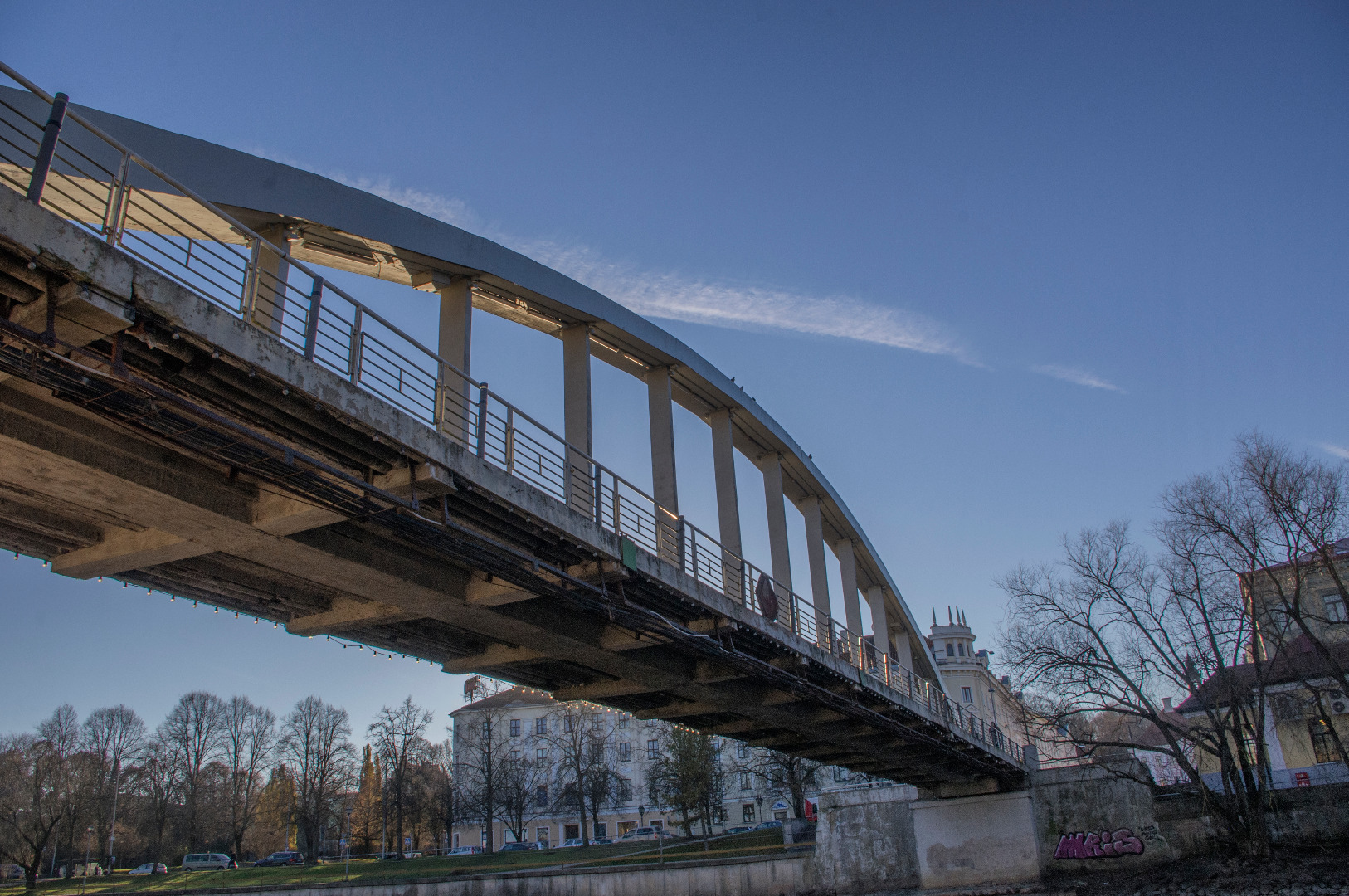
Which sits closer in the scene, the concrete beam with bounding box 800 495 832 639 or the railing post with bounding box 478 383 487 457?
the railing post with bounding box 478 383 487 457

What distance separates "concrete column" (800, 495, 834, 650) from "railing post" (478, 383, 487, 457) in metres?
12.3

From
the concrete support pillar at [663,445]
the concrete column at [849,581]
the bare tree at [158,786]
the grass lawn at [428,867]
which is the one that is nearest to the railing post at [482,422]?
the concrete support pillar at [663,445]

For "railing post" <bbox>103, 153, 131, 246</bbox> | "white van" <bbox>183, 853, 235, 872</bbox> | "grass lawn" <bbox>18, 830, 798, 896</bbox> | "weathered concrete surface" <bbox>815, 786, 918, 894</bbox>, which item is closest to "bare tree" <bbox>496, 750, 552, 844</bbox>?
"grass lawn" <bbox>18, 830, 798, 896</bbox>

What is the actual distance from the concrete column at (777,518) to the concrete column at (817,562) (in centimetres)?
126

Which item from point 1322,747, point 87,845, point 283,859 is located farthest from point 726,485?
point 87,845

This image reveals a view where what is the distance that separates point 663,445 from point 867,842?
24.2 m

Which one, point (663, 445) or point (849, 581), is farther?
point (849, 581)

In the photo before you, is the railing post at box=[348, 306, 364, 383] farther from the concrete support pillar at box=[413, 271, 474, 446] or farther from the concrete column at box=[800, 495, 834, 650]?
the concrete column at box=[800, 495, 834, 650]

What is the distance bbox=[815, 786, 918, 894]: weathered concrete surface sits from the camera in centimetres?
3641

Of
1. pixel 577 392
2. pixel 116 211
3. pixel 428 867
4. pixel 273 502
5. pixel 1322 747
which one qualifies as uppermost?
pixel 577 392

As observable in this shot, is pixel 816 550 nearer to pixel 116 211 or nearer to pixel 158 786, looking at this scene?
pixel 116 211

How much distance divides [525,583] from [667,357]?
991 centimetres

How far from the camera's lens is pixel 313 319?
362 inches

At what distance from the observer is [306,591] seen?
1334 cm
